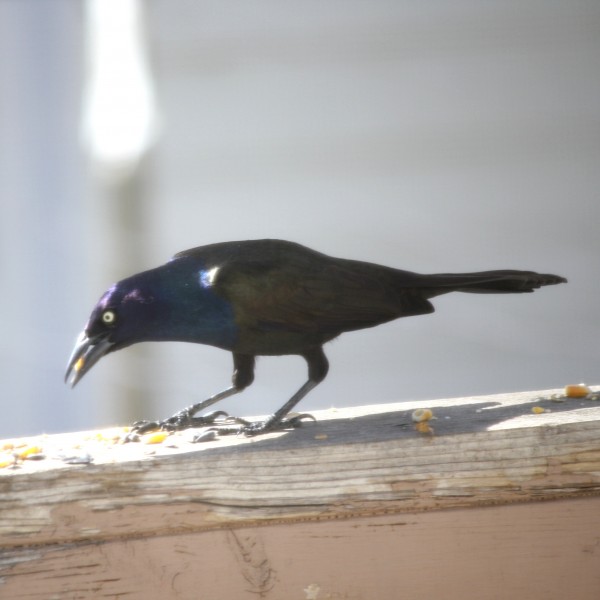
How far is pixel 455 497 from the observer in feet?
7.99

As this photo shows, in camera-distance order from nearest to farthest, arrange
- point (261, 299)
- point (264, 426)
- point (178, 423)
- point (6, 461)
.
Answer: point (6, 461) → point (264, 426) → point (178, 423) → point (261, 299)

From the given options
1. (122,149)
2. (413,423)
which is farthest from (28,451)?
(122,149)

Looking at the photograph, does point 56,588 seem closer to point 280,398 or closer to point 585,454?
point 585,454

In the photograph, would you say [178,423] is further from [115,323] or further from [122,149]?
[122,149]

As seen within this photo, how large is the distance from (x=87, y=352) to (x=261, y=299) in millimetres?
572

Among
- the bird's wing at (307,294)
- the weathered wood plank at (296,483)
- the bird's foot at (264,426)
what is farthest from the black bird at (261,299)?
the weathered wood plank at (296,483)

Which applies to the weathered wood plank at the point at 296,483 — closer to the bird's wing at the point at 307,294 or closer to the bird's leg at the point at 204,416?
the bird's leg at the point at 204,416

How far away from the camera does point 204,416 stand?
3596 mm

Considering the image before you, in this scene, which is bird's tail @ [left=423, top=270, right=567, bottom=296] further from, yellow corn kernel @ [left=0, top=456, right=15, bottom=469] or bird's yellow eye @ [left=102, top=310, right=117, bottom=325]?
yellow corn kernel @ [left=0, top=456, right=15, bottom=469]

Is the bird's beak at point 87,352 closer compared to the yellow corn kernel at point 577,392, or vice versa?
the yellow corn kernel at point 577,392

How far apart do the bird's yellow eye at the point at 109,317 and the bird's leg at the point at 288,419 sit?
53 cm

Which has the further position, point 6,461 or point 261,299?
point 261,299

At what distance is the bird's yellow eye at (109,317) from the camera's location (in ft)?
11.8

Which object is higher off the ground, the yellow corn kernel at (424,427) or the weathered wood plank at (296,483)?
the yellow corn kernel at (424,427)
